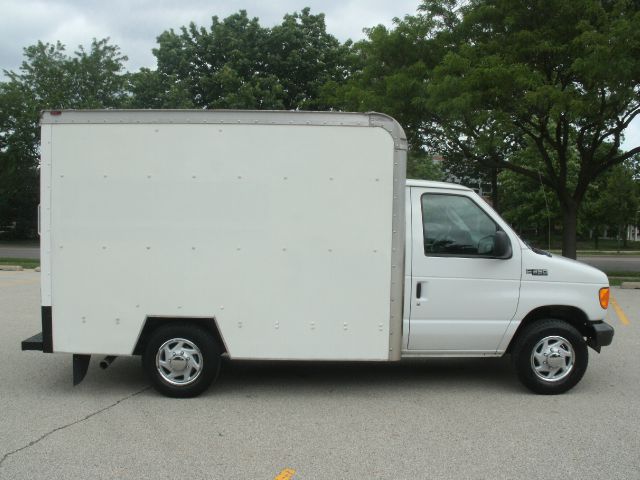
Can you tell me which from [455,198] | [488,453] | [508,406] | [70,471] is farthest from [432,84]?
[70,471]

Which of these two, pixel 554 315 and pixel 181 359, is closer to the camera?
pixel 181 359

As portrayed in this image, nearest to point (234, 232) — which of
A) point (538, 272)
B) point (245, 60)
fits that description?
point (538, 272)

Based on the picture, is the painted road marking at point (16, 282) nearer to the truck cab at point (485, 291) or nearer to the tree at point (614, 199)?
the truck cab at point (485, 291)

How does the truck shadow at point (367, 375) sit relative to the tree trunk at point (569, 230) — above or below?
below

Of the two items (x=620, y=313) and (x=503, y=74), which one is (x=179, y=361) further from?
(x=503, y=74)

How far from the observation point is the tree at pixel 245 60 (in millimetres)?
24016

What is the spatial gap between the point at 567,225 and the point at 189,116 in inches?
643

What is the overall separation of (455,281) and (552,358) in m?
1.21

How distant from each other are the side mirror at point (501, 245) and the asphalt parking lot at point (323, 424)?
1361 millimetres

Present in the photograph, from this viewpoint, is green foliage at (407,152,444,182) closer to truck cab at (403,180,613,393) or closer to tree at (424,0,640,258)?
tree at (424,0,640,258)

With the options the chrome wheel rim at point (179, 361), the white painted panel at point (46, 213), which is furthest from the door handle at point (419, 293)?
the white painted panel at point (46, 213)

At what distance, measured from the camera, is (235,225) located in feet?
17.0

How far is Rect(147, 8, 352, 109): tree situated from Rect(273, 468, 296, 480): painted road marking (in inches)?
805

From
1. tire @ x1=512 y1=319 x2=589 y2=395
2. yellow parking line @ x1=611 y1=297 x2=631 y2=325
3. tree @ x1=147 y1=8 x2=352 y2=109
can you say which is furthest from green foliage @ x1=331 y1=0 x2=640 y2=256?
tire @ x1=512 y1=319 x2=589 y2=395
